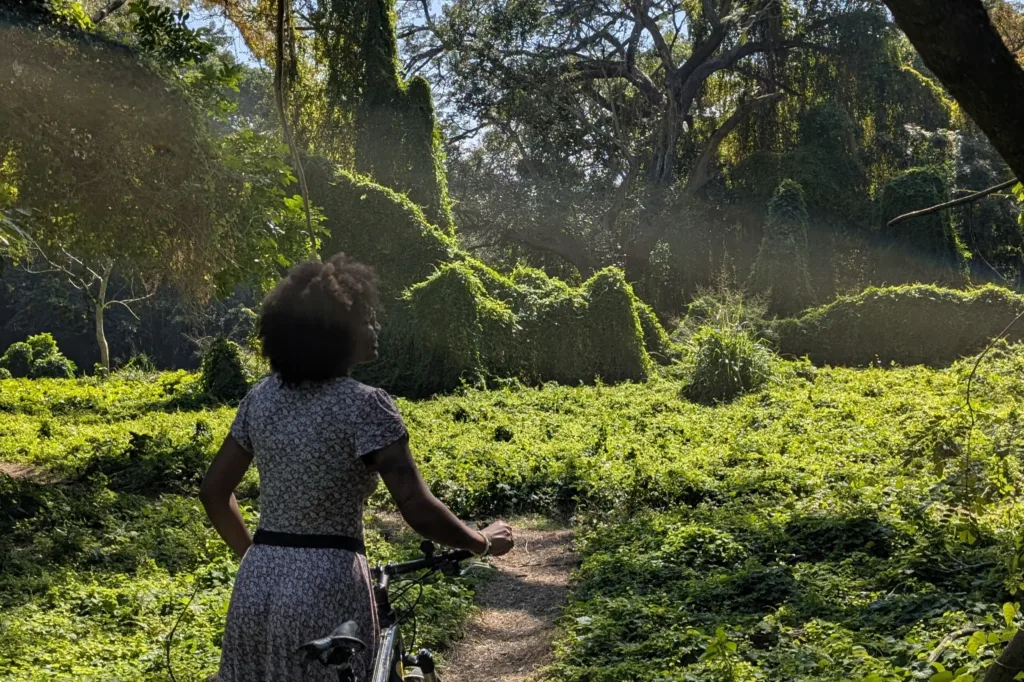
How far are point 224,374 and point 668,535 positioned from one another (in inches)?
452

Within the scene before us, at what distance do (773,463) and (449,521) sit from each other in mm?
6899

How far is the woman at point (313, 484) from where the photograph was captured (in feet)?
7.34

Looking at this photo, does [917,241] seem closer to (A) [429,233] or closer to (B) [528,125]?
(B) [528,125]

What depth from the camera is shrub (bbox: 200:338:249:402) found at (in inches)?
650

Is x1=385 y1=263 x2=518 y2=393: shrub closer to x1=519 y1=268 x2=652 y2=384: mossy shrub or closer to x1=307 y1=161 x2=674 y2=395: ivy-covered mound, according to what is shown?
x1=307 y1=161 x2=674 y2=395: ivy-covered mound

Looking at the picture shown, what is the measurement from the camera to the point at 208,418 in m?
13.3

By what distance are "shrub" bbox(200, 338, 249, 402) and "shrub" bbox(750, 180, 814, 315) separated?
44.8 ft

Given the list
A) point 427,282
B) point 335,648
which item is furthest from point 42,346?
point 335,648

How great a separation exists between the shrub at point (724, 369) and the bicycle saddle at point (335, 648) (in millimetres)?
13448

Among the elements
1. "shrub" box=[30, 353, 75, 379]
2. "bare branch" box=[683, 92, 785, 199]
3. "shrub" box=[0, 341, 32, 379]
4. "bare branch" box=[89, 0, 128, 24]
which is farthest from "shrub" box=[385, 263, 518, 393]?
"bare branch" box=[683, 92, 785, 199]

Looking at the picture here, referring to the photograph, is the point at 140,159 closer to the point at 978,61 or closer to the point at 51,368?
the point at 978,61

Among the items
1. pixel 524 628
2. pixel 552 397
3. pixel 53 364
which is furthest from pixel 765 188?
pixel 524 628


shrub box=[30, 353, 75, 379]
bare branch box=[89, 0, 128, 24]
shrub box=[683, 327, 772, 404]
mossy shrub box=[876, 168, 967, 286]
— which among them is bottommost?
shrub box=[683, 327, 772, 404]

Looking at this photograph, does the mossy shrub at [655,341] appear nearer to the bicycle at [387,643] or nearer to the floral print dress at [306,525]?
the bicycle at [387,643]
